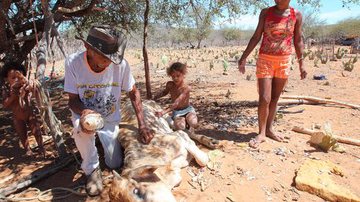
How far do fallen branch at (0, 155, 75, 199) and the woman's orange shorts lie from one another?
2.54 metres

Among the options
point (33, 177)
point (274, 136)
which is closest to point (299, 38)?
point (274, 136)

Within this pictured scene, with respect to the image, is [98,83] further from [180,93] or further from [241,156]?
[241,156]

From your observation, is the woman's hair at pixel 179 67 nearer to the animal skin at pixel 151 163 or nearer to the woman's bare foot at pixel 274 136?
the animal skin at pixel 151 163

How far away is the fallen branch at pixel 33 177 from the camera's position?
3408mm

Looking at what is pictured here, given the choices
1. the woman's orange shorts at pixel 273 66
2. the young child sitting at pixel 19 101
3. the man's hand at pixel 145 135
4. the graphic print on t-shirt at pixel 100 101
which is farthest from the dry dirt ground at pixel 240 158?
the woman's orange shorts at pixel 273 66

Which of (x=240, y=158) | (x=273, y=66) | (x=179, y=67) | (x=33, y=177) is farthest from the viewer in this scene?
(x=179, y=67)

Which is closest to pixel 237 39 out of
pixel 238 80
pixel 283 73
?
pixel 238 80

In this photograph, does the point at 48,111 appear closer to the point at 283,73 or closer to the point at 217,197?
the point at 217,197

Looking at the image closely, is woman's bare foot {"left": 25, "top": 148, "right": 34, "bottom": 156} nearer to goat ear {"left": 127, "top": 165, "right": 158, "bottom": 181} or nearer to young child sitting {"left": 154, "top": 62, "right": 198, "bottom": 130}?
young child sitting {"left": 154, "top": 62, "right": 198, "bottom": 130}

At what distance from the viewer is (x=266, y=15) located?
170 inches

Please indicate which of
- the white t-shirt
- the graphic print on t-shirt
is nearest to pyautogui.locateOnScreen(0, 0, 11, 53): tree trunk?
the white t-shirt

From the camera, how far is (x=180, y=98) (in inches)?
188

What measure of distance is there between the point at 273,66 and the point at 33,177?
3.05 metres

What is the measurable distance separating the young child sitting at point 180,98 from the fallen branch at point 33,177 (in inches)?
58.3
